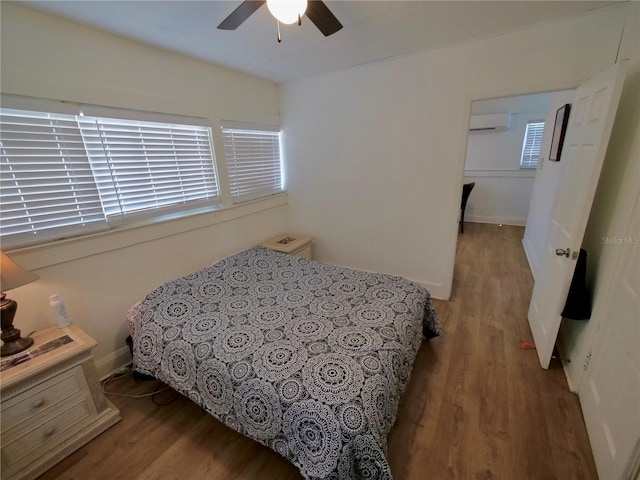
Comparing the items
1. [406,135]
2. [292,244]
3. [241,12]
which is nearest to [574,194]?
[406,135]

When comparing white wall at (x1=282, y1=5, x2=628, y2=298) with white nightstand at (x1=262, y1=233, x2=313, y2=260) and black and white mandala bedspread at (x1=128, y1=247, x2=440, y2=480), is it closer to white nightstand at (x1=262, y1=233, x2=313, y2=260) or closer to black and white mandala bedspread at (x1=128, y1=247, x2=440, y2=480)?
white nightstand at (x1=262, y1=233, x2=313, y2=260)

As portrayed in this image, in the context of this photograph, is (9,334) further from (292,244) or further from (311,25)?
(311,25)

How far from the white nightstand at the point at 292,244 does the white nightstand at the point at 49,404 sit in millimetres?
1721

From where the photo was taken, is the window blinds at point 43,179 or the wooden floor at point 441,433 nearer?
the wooden floor at point 441,433

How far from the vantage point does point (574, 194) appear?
1.72 metres

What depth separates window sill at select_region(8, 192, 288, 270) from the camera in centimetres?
156

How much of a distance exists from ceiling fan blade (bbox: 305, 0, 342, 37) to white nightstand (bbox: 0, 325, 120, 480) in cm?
209

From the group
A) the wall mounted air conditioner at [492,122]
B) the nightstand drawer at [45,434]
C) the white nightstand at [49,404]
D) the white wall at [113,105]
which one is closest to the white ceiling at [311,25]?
the white wall at [113,105]

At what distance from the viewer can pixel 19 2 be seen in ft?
4.53

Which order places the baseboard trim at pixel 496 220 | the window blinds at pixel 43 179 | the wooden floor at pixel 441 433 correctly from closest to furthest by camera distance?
1. the wooden floor at pixel 441 433
2. the window blinds at pixel 43 179
3. the baseboard trim at pixel 496 220

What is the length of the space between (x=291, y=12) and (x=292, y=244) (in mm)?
2135

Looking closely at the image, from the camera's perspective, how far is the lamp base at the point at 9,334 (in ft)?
4.37

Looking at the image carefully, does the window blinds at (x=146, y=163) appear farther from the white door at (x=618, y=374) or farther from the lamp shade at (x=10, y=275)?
the white door at (x=618, y=374)

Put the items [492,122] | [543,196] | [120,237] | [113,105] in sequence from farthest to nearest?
[492,122] < [543,196] < [120,237] < [113,105]
